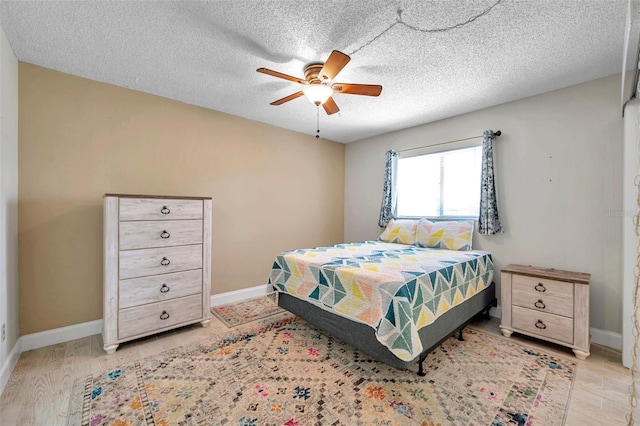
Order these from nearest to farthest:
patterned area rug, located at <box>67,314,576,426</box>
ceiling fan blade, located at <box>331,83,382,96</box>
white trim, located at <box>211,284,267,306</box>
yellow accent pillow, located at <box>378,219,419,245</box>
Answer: patterned area rug, located at <box>67,314,576,426</box> → ceiling fan blade, located at <box>331,83,382,96</box> → white trim, located at <box>211,284,267,306</box> → yellow accent pillow, located at <box>378,219,419,245</box>

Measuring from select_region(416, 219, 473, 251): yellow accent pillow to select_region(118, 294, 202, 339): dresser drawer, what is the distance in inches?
107

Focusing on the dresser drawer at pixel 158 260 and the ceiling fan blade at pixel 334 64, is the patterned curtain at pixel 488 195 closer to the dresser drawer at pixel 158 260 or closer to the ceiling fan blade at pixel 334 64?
the ceiling fan blade at pixel 334 64

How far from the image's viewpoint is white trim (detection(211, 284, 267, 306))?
132 inches

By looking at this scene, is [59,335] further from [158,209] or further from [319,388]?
[319,388]

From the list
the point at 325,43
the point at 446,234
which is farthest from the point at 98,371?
the point at 446,234

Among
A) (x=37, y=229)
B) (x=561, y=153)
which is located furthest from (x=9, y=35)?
(x=561, y=153)

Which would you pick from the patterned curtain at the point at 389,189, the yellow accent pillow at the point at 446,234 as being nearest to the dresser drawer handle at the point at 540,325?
the yellow accent pillow at the point at 446,234

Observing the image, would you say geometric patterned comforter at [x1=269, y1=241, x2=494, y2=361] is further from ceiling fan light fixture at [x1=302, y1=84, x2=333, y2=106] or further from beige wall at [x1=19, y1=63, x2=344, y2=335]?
ceiling fan light fixture at [x1=302, y1=84, x2=333, y2=106]

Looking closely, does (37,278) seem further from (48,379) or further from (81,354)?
(48,379)

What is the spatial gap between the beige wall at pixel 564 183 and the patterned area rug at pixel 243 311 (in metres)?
2.66

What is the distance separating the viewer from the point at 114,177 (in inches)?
107

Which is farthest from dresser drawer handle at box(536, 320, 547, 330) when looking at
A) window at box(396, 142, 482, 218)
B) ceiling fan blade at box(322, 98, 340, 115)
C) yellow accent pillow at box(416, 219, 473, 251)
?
ceiling fan blade at box(322, 98, 340, 115)

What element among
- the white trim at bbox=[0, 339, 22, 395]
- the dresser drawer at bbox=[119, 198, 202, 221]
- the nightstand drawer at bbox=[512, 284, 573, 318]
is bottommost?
the white trim at bbox=[0, 339, 22, 395]

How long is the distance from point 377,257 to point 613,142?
235cm
